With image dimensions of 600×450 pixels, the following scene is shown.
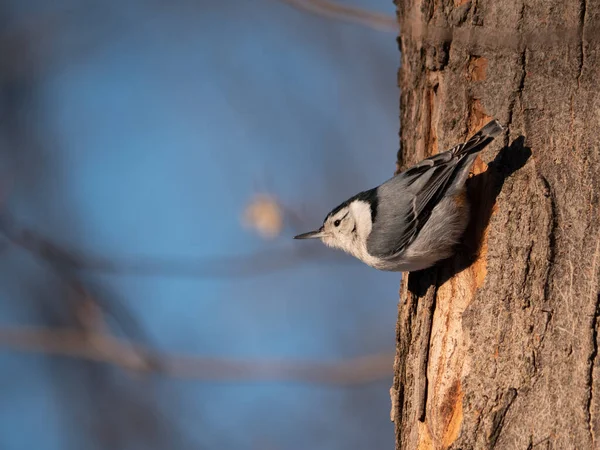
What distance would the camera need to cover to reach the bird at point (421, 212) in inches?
90.1

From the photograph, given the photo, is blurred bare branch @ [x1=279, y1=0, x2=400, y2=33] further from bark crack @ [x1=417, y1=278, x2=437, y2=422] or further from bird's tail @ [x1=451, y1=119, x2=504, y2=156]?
bark crack @ [x1=417, y1=278, x2=437, y2=422]

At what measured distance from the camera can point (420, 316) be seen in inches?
93.1

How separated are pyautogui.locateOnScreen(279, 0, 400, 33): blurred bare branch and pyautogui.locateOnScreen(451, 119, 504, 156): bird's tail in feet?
2.30

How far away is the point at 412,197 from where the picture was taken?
248 centimetres

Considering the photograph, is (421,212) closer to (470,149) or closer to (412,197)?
(412,197)

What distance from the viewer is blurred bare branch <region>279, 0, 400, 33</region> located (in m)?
1.45

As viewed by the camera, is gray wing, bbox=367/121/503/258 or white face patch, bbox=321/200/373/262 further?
white face patch, bbox=321/200/373/262

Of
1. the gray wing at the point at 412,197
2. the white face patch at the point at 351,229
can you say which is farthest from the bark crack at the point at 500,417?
the white face patch at the point at 351,229

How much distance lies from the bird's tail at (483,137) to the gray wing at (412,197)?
0.06ft

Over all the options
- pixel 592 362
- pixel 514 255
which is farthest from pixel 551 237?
pixel 592 362

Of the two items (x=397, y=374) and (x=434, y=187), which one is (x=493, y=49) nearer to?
(x=434, y=187)

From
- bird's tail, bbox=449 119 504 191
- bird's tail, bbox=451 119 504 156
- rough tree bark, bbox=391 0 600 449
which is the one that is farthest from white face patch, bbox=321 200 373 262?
bird's tail, bbox=451 119 504 156

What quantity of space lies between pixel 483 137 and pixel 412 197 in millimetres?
409

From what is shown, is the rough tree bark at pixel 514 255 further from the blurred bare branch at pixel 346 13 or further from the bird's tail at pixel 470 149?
the blurred bare branch at pixel 346 13
